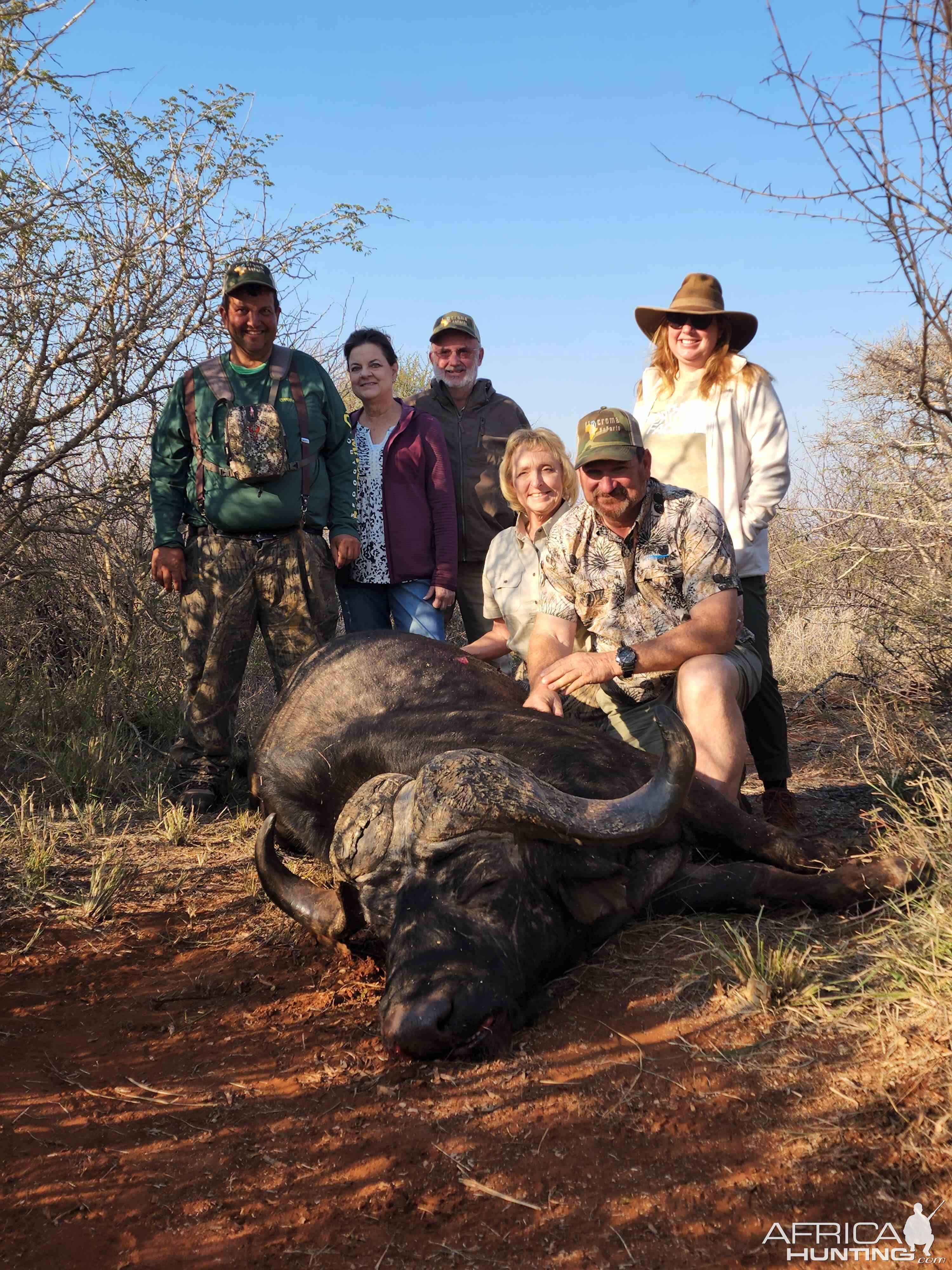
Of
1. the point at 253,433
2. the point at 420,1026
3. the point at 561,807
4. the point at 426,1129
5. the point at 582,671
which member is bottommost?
the point at 426,1129

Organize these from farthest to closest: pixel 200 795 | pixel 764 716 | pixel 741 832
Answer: pixel 200 795 < pixel 764 716 < pixel 741 832

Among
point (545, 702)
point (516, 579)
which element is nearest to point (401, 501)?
point (516, 579)

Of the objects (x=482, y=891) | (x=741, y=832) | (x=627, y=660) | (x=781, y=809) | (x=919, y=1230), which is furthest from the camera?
(x=781, y=809)

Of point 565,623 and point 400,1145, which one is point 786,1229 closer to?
point 400,1145

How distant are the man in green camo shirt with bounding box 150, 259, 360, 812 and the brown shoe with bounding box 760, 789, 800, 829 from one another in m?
2.34

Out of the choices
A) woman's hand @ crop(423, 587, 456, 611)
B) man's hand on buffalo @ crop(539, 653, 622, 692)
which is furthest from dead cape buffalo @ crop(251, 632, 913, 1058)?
woman's hand @ crop(423, 587, 456, 611)

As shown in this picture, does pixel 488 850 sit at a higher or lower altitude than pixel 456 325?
lower

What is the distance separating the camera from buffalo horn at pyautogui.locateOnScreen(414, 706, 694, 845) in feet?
9.70

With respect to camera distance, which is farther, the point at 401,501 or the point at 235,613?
the point at 401,501

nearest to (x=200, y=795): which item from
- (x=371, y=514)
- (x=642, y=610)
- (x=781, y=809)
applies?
(x=371, y=514)

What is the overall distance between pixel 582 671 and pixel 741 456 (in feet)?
4.78

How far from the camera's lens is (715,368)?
180 inches
